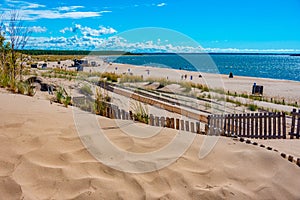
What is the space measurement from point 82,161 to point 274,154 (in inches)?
111

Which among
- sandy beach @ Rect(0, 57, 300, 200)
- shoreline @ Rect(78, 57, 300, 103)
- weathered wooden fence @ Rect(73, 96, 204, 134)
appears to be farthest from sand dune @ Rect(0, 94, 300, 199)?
shoreline @ Rect(78, 57, 300, 103)

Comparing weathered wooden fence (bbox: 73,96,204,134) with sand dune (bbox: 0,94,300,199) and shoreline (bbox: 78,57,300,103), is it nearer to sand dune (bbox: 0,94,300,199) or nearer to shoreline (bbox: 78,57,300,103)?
sand dune (bbox: 0,94,300,199)

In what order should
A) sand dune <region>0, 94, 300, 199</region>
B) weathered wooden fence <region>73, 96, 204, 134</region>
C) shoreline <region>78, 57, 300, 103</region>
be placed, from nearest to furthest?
sand dune <region>0, 94, 300, 199</region>
weathered wooden fence <region>73, 96, 204, 134</region>
shoreline <region>78, 57, 300, 103</region>

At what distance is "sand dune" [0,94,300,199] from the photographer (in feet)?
10.8

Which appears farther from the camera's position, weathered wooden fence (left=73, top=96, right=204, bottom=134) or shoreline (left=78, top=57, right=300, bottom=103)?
shoreline (left=78, top=57, right=300, bottom=103)

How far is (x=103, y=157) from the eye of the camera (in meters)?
4.04

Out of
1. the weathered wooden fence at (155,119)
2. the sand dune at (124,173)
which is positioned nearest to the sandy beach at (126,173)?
the sand dune at (124,173)

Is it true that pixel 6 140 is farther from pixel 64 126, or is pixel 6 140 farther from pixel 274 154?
pixel 274 154

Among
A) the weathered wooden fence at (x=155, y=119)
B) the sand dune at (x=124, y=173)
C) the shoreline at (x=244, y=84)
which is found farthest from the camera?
the shoreline at (x=244, y=84)

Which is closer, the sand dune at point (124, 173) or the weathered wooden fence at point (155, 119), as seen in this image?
the sand dune at point (124, 173)

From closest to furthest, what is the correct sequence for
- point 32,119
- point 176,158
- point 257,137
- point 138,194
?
point 138,194, point 176,158, point 32,119, point 257,137

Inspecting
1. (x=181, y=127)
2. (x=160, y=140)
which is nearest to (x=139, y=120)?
(x=181, y=127)

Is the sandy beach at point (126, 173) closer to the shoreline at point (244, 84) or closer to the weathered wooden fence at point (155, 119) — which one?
the weathered wooden fence at point (155, 119)

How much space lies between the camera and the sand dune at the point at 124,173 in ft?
10.8
